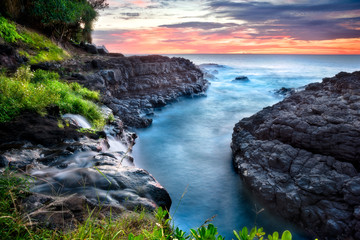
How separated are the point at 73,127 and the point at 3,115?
6.04ft

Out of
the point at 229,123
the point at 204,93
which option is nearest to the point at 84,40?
the point at 204,93

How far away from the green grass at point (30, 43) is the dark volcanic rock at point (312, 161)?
47.9 ft

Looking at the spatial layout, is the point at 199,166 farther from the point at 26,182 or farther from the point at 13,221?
the point at 13,221

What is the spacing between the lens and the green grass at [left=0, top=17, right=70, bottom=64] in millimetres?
14531

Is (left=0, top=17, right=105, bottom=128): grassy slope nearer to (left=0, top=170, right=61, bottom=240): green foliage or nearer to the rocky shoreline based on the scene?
the rocky shoreline

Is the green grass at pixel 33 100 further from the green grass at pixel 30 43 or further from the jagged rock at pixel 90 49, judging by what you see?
the jagged rock at pixel 90 49

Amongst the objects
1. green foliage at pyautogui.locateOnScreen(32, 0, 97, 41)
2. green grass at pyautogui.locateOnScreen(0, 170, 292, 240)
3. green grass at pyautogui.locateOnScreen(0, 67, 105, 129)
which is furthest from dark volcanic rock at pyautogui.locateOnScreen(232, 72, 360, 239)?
green foliage at pyautogui.locateOnScreen(32, 0, 97, 41)

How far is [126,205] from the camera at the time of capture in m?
3.83

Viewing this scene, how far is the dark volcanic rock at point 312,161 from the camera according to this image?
261 inches

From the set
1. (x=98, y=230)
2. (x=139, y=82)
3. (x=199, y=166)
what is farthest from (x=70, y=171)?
(x=139, y=82)

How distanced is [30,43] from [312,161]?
19.8 m

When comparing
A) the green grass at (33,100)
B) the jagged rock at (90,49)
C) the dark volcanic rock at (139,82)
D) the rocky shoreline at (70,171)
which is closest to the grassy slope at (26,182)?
the green grass at (33,100)

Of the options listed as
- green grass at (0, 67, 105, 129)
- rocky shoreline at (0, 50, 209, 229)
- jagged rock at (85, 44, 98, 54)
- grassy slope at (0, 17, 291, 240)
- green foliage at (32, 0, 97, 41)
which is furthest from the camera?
jagged rock at (85, 44, 98, 54)

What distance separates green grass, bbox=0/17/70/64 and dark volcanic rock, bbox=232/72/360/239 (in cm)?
1459
